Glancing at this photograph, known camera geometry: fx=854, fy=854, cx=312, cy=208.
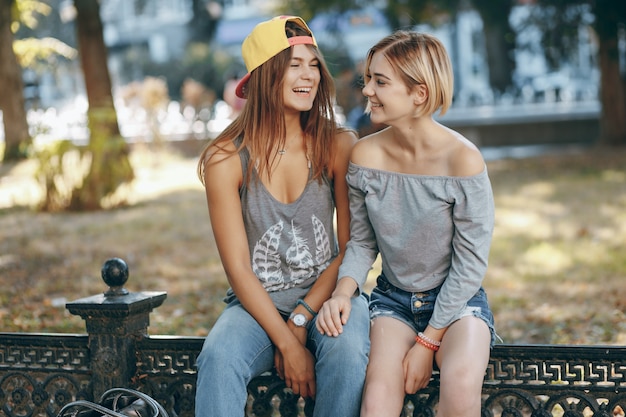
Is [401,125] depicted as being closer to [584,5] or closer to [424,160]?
[424,160]

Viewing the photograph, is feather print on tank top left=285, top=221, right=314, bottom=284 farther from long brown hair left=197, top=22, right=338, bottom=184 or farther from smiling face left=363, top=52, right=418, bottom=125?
smiling face left=363, top=52, right=418, bottom=125

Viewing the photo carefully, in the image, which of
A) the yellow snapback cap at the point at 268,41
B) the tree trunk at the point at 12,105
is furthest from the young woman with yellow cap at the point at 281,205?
the tree trunk at the point at 12,105

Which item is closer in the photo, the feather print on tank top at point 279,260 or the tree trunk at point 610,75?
the feather print on tank top at point 279,260

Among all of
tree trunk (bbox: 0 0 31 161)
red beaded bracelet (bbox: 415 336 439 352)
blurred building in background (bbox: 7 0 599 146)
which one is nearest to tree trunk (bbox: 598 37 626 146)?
blurred building in background (bbox: 7 0 599 146)

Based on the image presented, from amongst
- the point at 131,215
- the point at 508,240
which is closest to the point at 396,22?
the point at 131,215

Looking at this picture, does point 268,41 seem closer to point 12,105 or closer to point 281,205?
point 281,205

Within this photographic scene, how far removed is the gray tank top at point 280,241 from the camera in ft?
10.4

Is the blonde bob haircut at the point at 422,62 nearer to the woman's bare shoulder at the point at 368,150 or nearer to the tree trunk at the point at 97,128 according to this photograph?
the woman's bare shoulder at the point at 368,150

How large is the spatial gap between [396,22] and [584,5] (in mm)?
5911

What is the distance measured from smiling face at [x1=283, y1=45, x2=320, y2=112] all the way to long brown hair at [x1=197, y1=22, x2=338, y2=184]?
0.8 inches

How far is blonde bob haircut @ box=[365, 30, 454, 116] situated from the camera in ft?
9.72

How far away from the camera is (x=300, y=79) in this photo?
3.18 metres

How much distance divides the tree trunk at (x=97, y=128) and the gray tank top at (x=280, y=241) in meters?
7.87

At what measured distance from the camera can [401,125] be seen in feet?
10.1
